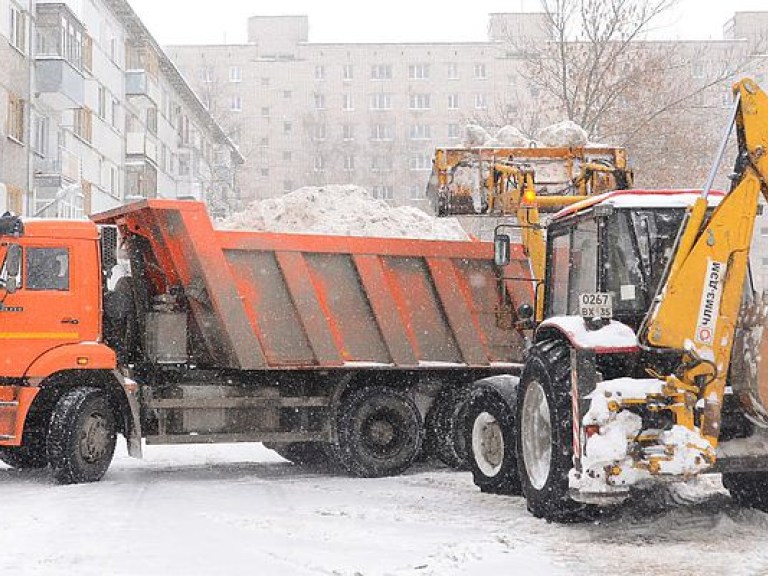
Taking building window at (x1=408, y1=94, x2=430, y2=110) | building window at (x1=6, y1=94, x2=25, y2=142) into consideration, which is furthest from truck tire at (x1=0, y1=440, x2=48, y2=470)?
building window at (x1=408, y1=94, x2=430, y2=110)

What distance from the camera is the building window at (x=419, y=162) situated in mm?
77562

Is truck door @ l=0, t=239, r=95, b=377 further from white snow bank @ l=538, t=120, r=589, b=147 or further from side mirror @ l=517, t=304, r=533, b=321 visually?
white snow bank @ l=538, t=120, r=589, b=147

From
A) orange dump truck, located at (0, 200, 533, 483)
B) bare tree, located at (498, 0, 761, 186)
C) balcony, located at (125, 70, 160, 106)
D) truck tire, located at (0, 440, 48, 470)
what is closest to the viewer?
orange dump truck, located at (0, 200, 533, 483)

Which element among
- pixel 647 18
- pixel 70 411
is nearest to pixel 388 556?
pixel 70 411

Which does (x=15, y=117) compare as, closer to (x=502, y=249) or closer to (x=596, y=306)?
(x=502, y=249)

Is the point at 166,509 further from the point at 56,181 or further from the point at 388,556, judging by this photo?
the point at 56,181

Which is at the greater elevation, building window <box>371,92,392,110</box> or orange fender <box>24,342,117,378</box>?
building window <box>371,92,392,110</box>

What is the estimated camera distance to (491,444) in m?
10.6

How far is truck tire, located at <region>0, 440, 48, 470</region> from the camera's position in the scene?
1236 centimetres

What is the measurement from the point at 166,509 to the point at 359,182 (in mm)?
68279

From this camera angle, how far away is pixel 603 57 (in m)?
26.6

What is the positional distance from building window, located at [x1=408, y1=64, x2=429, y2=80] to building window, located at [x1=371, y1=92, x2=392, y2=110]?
6.71 ft

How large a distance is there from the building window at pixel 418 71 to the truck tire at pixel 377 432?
6798cm

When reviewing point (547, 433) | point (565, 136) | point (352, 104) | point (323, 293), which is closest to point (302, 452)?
point (323, 293)
